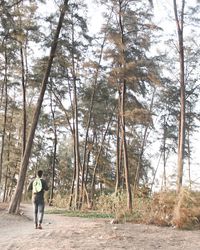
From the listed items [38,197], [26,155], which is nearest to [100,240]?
[38,197]

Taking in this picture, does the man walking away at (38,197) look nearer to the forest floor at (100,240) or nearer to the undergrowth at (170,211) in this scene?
the forest floor at (100,240)

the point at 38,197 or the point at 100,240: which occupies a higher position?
the point at 38,197

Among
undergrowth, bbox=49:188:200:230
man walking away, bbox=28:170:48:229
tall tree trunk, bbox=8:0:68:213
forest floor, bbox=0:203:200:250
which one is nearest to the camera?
forest floor, bbox=0:203:200:250

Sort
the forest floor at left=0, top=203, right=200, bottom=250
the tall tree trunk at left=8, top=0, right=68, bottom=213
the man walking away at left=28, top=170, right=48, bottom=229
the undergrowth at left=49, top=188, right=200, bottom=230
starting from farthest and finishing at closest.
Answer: the tall tree trunk at left=8, top=0, right=68, bottom=213
the undergrowth at left=49, top=188, right=200, bottom=230
the man walking away at left=28, top=170, right=48, bottom=229
the forest floor at left=0, top=203, right=200, bottom=250

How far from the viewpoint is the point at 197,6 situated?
677 inches

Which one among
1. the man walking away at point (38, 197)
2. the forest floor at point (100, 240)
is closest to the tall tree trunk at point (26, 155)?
the man walking away at point (38, 197)

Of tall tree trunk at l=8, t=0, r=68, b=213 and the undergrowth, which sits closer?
the undergrowth

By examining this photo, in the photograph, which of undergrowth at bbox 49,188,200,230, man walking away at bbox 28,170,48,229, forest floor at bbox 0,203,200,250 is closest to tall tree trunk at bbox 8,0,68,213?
undergrowth at bbox 49,188,200,230

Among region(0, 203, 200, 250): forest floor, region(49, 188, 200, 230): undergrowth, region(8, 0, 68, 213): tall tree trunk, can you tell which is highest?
region(8, 0, 68, 213): tall tree trunk

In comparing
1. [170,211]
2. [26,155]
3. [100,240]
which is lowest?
[100,240]

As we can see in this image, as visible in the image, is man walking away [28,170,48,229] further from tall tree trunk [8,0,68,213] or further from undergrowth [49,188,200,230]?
tall tree trunk [8,0,68,213]

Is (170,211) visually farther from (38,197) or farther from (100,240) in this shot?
(100,240)

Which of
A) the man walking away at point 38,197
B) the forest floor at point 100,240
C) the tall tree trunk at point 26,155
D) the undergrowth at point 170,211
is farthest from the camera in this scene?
the tall tree trunk at point 26,155

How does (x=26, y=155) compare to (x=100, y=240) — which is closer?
(x=100, y=240)
